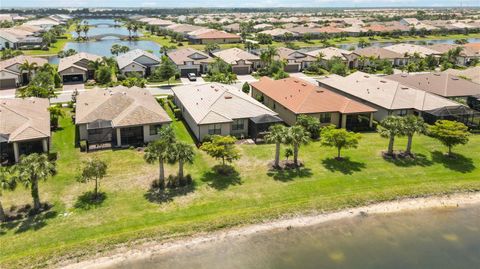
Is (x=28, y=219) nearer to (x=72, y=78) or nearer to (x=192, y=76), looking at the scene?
(x=72, y=78)

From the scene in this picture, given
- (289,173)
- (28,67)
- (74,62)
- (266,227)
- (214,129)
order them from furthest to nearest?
1. (74,62)
2. (28,67)
3. (214,129)
4. (289,173)
5. (266,227)

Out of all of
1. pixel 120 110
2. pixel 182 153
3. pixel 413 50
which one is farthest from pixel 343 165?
pixel 413 50

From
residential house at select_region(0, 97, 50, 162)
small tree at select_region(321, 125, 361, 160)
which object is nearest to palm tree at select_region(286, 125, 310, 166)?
small tree at select_region(321, 125, 361, 160)

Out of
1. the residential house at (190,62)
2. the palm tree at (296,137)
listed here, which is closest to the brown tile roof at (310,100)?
the palm tree at (296,137)

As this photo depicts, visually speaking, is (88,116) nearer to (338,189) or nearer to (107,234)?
(107,234)

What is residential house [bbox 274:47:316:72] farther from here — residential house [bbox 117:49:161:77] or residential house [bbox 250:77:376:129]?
residential house [bbox 250:77:376:129]

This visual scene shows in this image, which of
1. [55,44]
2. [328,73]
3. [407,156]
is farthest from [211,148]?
[55,44]
